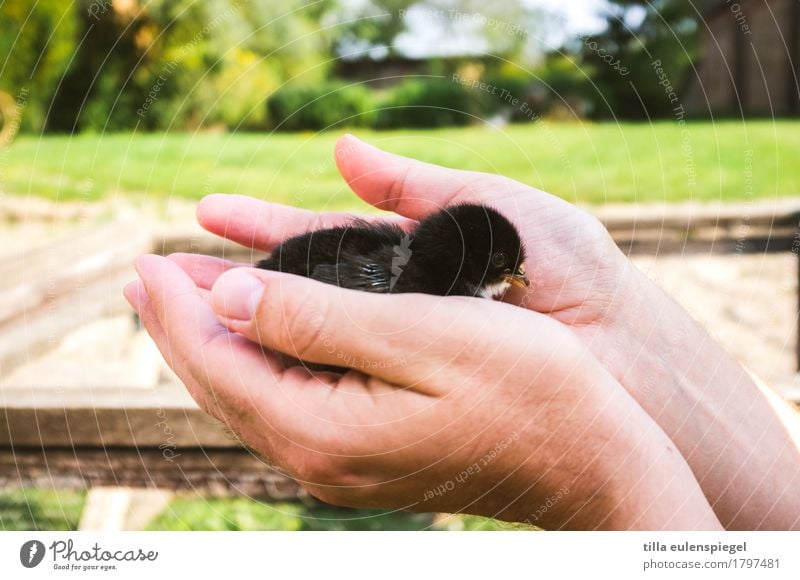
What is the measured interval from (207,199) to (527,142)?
1.72 m

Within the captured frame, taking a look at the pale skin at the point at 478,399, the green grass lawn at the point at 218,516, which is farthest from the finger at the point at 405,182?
the green grass lawn at the point at 218,516

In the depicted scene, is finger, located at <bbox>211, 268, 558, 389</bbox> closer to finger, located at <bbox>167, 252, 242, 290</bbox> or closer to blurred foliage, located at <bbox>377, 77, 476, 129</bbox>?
finger, located at <bbox>167, 252, 242, 290</bbox>

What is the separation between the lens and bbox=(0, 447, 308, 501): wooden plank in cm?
122

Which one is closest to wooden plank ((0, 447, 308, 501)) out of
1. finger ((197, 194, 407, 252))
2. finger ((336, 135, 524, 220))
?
finger ((197, 194, 407, 252))

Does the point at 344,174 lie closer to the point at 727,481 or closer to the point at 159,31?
the point at 727,481

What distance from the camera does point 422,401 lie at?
91cm

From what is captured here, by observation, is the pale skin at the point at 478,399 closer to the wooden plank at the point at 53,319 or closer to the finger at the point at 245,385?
the finger at the point at 245,385

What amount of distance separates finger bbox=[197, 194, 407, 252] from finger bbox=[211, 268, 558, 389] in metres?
0.34

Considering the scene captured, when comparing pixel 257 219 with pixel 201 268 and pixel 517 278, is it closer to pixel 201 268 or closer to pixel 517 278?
pixel 201 268

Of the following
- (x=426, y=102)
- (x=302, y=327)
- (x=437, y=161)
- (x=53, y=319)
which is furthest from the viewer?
(x=437, y=161)

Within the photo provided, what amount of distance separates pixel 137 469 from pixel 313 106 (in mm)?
2307

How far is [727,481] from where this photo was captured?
3.84 feet

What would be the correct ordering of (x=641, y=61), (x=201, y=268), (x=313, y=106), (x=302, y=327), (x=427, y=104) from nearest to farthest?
(x=302, y=327), (x=201, y=268), (x=427, y=104), (x=641, y=61), (x=313, y=106)

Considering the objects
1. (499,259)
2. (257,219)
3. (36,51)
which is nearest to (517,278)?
(499,259)
